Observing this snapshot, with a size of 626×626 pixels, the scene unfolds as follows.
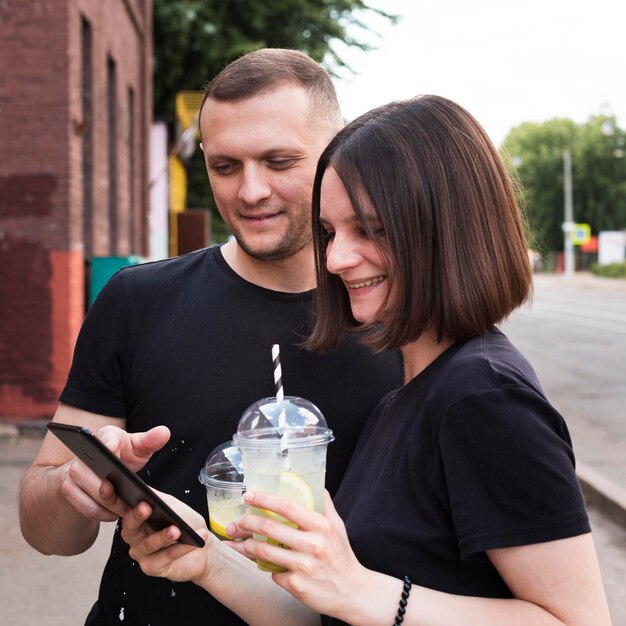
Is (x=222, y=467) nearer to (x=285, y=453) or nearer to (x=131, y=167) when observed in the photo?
(x=285, y=453)

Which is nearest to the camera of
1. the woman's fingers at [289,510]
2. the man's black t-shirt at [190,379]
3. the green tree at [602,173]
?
the woman's fingers at [289,510]

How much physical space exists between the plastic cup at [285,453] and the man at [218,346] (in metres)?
0.66

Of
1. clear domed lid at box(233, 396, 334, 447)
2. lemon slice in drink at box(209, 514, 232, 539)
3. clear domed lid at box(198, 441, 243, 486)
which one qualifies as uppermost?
clear domed lid at box(233, 396, 334, 447)

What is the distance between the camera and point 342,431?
250cm

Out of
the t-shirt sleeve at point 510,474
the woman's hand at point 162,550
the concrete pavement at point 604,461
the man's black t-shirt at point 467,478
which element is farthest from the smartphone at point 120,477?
the concrete pavement at point 604,461

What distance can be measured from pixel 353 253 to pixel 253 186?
65 cm

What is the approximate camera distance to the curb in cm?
699

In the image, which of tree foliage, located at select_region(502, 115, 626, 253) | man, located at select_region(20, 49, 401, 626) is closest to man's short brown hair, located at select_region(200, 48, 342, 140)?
man, located at select_region(20, 49, 401, 626)

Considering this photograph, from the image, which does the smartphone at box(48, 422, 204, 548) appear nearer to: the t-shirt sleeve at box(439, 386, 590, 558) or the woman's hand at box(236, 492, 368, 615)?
the woman's hand at box(236, 492, 368, 615)

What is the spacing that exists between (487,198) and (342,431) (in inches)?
33.7

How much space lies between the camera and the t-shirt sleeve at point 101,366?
2506 mm

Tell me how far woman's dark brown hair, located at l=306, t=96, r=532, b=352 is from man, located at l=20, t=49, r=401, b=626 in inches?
22.6

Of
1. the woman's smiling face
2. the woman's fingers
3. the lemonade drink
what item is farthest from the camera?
the lemonade drink

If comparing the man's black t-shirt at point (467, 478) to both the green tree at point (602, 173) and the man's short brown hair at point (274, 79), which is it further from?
the green tree at point (602, 173)
